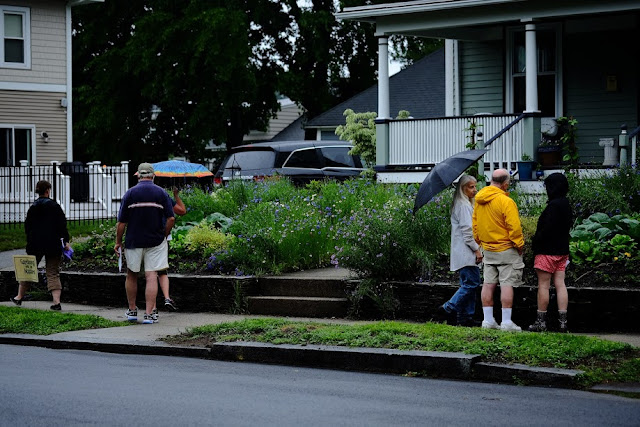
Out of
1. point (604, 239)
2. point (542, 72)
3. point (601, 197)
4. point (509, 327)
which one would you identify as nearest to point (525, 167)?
point (542, 72)

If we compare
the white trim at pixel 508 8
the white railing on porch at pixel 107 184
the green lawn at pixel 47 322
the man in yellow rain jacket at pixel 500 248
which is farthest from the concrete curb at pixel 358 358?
the white railing on porch at pixel 107 184

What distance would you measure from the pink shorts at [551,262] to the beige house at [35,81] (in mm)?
22357

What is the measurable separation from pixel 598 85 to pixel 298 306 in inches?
420

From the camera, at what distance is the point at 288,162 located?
2366 centimetres

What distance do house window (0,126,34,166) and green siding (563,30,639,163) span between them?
1660 centimetres

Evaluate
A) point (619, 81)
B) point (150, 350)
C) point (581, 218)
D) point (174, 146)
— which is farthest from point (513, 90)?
point (174, 146)

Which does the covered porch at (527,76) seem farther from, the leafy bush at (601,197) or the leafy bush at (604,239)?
the leafy bush at (604,239)

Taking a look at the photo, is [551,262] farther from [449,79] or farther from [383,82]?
[449,79]

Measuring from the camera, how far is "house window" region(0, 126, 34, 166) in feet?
99.6

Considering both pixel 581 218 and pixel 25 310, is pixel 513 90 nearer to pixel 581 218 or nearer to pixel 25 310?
pixel 581 218

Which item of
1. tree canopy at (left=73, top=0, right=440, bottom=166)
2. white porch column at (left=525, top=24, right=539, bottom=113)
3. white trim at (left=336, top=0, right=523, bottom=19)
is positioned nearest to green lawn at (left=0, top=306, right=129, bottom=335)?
white porch column at (left=525, top=24, right=539, bottom=113)

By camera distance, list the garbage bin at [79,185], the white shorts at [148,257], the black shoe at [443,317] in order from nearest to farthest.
→ the black shoe at [443,317], the white shorts at [148,257], the garbage bin at [79,185]

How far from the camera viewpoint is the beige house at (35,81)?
30359mm

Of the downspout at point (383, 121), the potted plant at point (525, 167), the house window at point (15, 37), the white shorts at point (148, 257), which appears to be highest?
the house window at point (15, 37)
